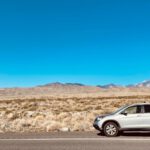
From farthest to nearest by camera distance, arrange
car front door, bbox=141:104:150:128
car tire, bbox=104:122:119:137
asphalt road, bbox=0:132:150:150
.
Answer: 1. car tire, bbox=104:122:119:137
2. car front door, bbox=141:104:150:128
3. asphalt road, bbox=0:132:150:150

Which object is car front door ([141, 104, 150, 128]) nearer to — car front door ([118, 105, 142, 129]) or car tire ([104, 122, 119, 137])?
car front door ([118, 105, 142, 129])

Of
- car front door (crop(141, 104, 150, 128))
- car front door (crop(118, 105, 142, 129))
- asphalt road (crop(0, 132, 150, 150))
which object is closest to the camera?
asphalt road (crop(0, 132, 150, 150))

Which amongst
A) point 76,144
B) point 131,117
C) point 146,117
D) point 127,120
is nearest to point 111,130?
point 127,120

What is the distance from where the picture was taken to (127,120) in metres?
20.5

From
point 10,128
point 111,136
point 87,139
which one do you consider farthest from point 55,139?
point 10,128

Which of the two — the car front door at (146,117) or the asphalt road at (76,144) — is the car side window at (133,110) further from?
the asphalt road at (76,144)

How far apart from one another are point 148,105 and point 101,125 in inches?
98.2

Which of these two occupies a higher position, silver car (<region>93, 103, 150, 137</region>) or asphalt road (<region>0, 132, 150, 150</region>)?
silver car (<region>93, 103, 150, 137</region>)

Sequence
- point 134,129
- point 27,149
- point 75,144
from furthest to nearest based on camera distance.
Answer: point 134,129
point 75,144
point 27,149

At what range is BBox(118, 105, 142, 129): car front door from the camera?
2034 centimetres

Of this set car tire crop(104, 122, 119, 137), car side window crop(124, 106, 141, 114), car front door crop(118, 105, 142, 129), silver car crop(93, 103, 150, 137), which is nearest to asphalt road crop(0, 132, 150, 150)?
car tire crop(104, 122, 119, 137)

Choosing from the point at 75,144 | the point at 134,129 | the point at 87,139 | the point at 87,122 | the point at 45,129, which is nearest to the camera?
the point at 75,144

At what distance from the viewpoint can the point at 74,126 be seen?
27328mm

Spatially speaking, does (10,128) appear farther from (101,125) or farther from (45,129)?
(101,125)
